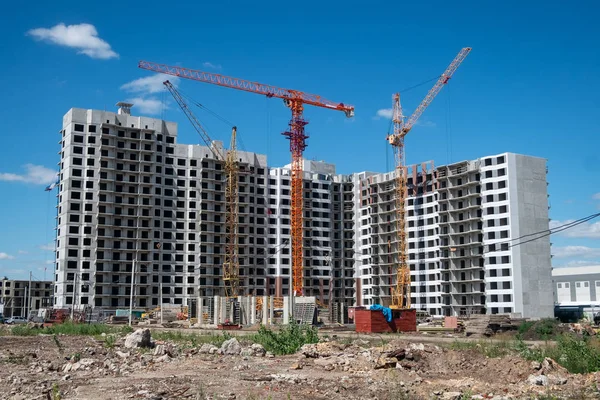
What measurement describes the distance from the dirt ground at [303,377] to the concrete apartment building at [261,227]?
282 ft

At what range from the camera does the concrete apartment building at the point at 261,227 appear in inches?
4505

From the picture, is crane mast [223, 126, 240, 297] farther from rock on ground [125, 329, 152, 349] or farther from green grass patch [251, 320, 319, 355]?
green grass patch [251, 320, 319, 355]

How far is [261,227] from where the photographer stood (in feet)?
466

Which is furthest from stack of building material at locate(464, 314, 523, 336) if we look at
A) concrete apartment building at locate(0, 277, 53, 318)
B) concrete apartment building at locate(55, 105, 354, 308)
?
concrete apartment building at locate(0, 277, 53, 318)

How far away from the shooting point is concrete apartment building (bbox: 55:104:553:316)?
375 ft

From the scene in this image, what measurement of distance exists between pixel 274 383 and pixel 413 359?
6.58m

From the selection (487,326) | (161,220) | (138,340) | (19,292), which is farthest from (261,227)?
(138,340)

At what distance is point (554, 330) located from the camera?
4912 cm

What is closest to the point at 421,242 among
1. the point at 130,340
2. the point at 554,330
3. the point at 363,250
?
the point at 363,250

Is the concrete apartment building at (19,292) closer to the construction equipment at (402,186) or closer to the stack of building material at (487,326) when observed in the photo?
the construction equipment at (402,186)

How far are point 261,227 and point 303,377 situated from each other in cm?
12259

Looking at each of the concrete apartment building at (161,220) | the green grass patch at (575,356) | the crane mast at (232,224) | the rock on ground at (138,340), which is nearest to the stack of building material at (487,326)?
the green grass patch at (575,356)

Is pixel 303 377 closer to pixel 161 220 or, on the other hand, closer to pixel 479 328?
pixel 479 328

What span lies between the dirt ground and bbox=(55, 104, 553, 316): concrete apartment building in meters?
86.0
